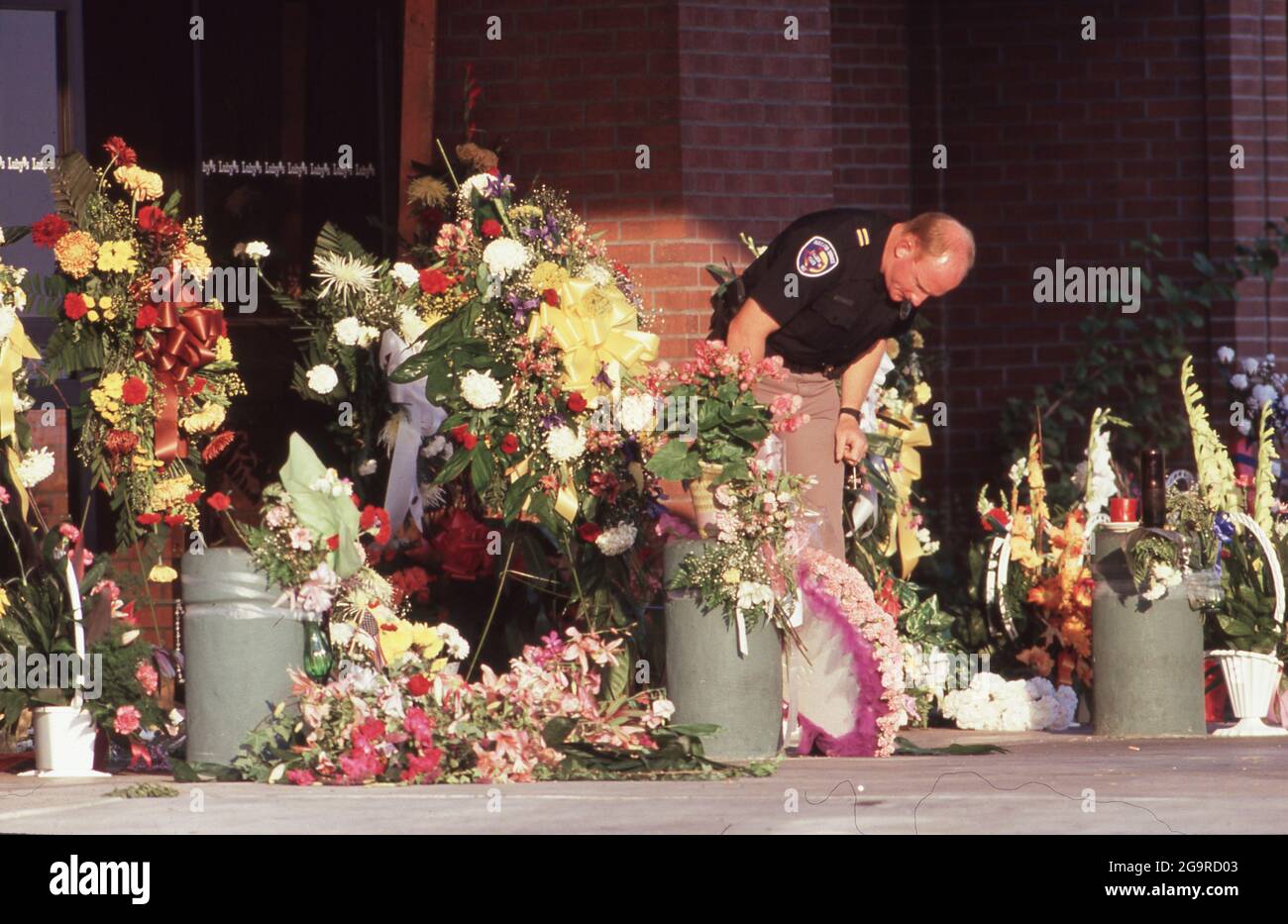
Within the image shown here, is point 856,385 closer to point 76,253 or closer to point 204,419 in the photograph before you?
point 204,419

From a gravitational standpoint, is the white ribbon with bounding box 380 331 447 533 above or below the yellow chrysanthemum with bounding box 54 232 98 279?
below

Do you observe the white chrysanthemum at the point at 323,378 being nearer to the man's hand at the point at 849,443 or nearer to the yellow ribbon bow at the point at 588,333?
the yellow ribbon bow at the point at 588,333

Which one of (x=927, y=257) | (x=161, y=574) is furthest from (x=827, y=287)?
(x=161, y=574)

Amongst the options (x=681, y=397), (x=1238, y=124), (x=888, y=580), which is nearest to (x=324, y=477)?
(x=681, y=397)

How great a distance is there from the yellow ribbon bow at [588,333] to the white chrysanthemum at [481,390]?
204mm

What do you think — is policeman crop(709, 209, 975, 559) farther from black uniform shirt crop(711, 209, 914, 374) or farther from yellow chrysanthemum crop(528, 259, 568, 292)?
yellow chrysanthemum crop(528, 259, 568, 292)

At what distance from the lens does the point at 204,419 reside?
281 inches

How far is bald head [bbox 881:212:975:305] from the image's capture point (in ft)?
23.3

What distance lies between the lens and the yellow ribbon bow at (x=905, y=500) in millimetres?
8570

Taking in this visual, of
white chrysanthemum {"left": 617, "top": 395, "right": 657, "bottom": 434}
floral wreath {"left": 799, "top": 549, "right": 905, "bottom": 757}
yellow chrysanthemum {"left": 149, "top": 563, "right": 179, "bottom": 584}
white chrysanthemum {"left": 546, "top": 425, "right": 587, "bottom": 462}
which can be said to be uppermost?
white chrysanthemum {"left": 617, "top": 395, "right": 657, "bottom": 434}

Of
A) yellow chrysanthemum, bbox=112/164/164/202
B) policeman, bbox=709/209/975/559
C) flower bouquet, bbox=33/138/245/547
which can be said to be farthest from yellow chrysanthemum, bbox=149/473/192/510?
policeman, bbox=709/209/975/559

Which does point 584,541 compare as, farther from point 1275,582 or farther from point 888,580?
point 1275,582

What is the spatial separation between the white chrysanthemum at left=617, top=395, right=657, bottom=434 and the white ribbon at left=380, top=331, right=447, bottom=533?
1.31 metres

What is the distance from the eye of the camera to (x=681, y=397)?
6566mm
